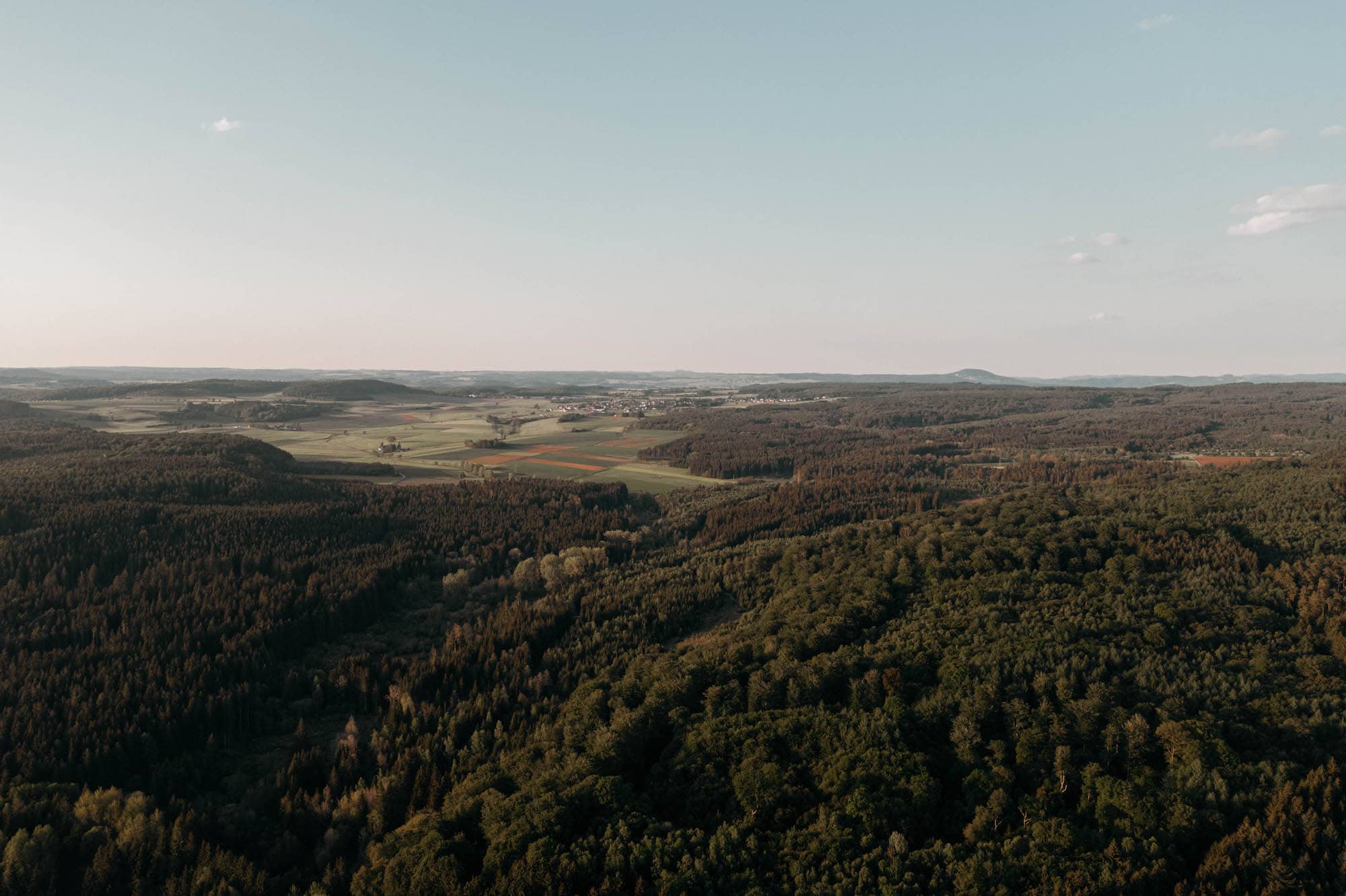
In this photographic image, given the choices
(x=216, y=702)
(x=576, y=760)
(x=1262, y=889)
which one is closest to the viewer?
(x=1262, y=889)

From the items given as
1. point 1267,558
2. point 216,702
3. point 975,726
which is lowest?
point 216,702

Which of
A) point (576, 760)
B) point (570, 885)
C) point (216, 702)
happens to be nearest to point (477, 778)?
point (576, 760)

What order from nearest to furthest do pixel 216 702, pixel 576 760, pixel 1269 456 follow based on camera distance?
pixel 576 760 → pixel 216 702 → pixel 1269 456

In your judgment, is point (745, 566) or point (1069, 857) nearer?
point (1069, 857)

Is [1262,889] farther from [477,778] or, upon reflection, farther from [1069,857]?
[477,778]

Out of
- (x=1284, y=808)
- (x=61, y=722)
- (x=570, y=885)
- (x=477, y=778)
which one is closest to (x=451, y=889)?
(x=570, y=885)

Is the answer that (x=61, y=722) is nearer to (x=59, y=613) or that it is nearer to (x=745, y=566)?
Answer: (x=59, y=613)

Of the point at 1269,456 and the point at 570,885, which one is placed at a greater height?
the point at 1269,456
